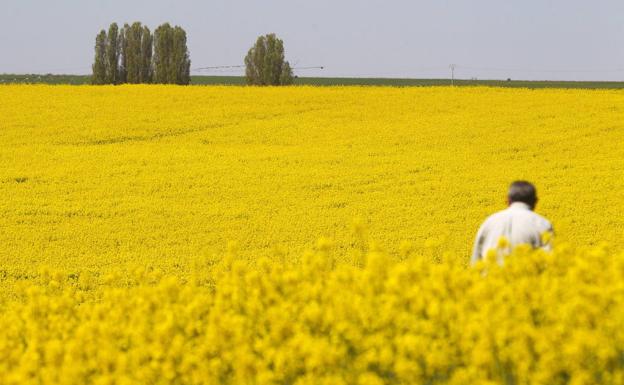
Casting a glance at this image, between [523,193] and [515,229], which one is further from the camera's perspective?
[523,193]

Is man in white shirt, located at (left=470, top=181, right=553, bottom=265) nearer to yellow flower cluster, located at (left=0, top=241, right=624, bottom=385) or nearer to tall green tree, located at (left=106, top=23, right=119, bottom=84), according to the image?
yellow flower cluster, located at (left=0, top=241, right=624, bottom=385)

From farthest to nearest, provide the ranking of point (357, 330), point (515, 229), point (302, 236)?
point (302, 236), point (515, 229), point (357, 330)

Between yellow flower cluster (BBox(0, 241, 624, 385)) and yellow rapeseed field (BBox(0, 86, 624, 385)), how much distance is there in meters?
0.02

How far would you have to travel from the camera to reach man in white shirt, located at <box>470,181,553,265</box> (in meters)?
6.85

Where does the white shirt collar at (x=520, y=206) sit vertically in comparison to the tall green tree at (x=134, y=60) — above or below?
below

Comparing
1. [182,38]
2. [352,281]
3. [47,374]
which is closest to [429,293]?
[352,281]

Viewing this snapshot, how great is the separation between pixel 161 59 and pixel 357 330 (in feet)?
157

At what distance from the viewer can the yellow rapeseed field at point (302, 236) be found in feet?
15.5

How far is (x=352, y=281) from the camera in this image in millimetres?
5570

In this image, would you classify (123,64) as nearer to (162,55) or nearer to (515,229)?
(162,55)

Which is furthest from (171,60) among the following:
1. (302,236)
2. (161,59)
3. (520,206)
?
(520,206)

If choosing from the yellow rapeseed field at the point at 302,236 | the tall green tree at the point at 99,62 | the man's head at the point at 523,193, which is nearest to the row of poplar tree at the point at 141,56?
the tall green tree at the point at 99,62

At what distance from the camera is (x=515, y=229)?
688 cm

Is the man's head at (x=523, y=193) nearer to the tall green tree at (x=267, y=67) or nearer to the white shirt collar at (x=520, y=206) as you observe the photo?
the white shirt collar at (x=520, y=206)
